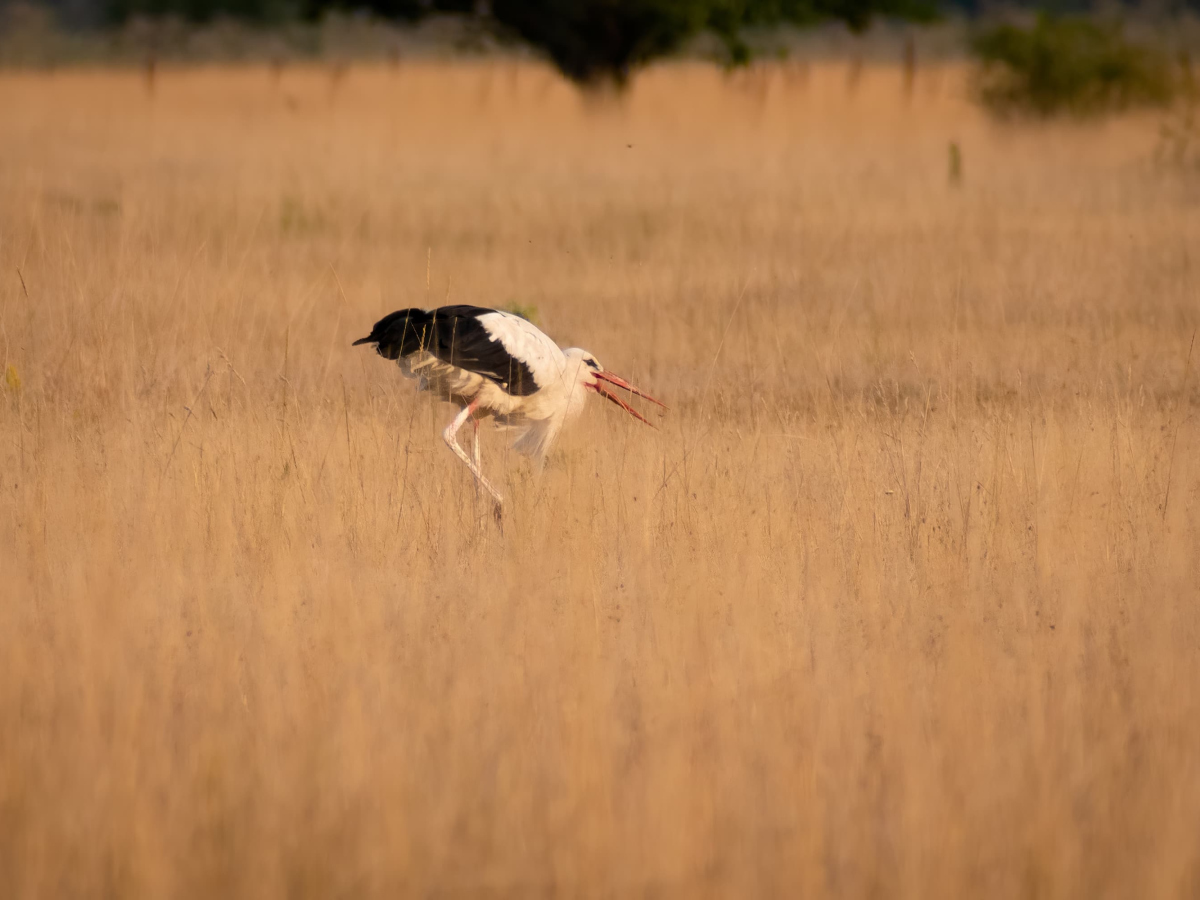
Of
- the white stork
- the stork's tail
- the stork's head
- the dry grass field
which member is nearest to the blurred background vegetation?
the dry grass field

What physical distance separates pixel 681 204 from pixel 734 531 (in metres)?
7.86

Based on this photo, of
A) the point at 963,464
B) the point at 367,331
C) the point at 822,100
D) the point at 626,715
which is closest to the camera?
the point at 626,715

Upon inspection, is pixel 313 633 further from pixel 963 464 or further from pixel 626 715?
pixel 963 464

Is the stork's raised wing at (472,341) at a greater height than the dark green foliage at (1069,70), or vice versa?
the dark green foliage at (1069,70)

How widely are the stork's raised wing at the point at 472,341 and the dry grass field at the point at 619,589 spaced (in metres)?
0.41

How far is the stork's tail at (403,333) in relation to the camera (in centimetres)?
483

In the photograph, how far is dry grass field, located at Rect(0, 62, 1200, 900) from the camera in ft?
8.72

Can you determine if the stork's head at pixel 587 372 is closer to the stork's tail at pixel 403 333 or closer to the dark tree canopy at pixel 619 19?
the stork's tail at pixel 403 333

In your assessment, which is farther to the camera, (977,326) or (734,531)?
(977,326)

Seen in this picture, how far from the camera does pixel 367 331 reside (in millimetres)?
7918

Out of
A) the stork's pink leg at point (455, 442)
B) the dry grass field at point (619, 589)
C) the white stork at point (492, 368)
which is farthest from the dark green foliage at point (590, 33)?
the stork's pink leg at point (455, 442)

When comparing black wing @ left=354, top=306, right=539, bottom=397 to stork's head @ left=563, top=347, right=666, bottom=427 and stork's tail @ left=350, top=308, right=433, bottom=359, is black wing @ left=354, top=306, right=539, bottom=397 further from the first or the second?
stork's head @ left=563, top=347, right=666, bottom=427

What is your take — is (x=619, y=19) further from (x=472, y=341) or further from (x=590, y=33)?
(x=472, y=341)

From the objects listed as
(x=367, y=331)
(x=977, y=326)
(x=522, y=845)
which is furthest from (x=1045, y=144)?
(x=522, y=845)
